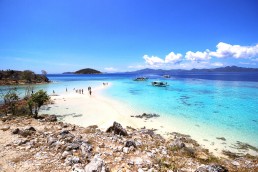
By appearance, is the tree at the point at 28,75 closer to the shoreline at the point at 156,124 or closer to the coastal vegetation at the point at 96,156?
the shoreline at the point at 156,124

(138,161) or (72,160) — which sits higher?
(72,160)

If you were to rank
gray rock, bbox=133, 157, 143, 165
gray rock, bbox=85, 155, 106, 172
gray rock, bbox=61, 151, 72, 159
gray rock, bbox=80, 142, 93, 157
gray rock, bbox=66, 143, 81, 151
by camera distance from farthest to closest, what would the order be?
gray rock, bbox=66, 143, 81, 151 → gray rock, bbox=80, 142, 93, 157 → gray rock, bbox=61, 151, 72, 159 → gray rock, bbox=133, 157, 143, 165 → gray rock, bbox=85, 155, 106, 172

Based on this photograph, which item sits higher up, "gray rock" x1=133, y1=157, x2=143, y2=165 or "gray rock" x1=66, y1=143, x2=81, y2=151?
"gray rock" x1=66, y1=143, x2=81, y2=151

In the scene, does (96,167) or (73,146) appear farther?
(73,146)

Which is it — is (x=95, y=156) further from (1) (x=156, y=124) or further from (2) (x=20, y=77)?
(2) (x=20, y=77)

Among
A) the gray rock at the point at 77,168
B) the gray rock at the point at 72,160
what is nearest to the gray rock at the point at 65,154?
the gray rock at the point at 72,160

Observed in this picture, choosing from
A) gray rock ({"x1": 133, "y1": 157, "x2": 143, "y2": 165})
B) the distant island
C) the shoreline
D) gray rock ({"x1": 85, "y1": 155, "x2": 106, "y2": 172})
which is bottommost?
the shoreline

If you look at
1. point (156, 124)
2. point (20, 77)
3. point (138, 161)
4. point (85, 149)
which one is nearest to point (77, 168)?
point (85, 149)

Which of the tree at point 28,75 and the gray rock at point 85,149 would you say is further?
the tree at point 28,75

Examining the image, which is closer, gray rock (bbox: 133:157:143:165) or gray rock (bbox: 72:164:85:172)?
gray rock (bbox: 72:164:85:172)

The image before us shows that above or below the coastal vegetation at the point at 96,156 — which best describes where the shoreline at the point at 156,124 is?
below

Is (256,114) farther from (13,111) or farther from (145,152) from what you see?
(13,111)

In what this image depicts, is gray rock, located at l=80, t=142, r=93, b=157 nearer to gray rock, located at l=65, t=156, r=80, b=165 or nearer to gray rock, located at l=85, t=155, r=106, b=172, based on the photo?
gray rock, located at l=65, t=156, r=80, b=165

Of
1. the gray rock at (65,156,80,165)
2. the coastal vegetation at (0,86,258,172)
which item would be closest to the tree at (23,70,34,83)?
the coastal vegetation at (0,86,258,172)
